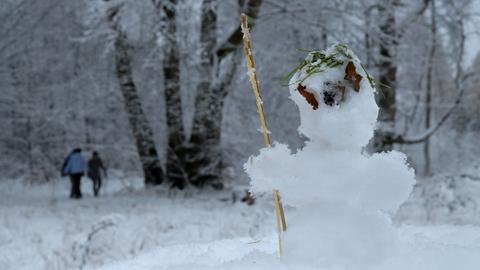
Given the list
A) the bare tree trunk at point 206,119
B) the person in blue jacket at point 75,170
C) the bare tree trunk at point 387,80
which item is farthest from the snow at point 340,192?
the person in blue jacket at point 75,170

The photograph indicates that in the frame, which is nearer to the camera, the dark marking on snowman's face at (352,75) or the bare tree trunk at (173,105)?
the dark marking on snowman's face at (352,75)

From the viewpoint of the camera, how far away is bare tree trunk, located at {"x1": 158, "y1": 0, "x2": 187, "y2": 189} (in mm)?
8547

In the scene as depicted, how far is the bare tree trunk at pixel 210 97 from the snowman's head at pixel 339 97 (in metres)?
7.17

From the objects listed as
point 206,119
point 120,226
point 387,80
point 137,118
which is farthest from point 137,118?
point 387,80

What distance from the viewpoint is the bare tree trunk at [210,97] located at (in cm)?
895

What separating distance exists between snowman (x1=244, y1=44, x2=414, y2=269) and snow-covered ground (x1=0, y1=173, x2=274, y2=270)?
113 centimetres

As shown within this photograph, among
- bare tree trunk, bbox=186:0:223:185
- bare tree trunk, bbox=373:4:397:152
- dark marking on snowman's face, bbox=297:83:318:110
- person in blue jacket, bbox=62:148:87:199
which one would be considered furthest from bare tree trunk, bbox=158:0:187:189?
dark marking on snowman's face, bbox=297:83:318:110

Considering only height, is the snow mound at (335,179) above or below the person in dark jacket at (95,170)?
above

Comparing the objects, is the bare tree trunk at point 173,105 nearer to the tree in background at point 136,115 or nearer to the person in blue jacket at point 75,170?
the tree in background at point 136,115

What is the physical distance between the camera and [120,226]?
5.62 m

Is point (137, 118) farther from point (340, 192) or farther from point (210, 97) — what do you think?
point (340, 192)

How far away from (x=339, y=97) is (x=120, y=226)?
4.59 meters

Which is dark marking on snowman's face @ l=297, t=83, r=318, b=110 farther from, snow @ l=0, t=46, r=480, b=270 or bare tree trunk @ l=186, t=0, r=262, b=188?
bare tree trunk @ l=186, t=0, r=262, b=188

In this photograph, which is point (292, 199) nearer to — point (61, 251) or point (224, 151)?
point (61, 251)
